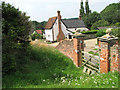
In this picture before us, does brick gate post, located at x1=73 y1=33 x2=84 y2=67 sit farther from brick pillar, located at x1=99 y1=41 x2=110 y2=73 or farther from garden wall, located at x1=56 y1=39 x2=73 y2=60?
brick pillar, located at x1=99 y1=41 x2=110 y2=73

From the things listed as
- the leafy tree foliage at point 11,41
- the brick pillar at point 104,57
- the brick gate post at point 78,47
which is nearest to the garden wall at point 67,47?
the brick gate post at point 78,47

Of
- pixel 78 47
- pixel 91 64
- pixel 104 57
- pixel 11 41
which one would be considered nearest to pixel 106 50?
pixel 104 57

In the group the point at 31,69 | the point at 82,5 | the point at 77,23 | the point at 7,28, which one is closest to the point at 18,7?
the point at 7,28

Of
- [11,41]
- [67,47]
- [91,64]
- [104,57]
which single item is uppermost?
[11,41]

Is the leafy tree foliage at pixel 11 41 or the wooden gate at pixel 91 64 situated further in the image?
the wooden gate at pixel 91 64

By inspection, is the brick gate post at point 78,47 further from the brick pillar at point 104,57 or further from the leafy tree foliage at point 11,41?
the leafy tree foliage at point 11,41

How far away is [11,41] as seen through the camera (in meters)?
7.93

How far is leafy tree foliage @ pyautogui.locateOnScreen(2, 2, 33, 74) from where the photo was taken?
7.28 meters

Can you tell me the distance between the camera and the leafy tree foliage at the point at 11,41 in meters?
7.28

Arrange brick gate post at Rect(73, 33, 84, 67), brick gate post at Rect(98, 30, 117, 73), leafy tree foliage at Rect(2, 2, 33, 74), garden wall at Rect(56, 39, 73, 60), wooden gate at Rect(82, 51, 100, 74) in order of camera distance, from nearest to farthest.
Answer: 1. brick gate post at Rect(98, 30, 117, 73)
2. leafy tree foliage at Rect(2, 2, 33, 74)
3. wooden gate at Rect(82, 51, 100, 74)
4. brick gate post at Rect(73, 33, 84, 67)
5. garden wall at Rect(56, 39, 73, 60)

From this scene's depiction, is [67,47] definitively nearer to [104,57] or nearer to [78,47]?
[78,47]

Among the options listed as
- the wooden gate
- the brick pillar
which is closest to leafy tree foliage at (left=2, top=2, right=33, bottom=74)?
the wooden gate

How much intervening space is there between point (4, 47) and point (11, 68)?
49.0 inches

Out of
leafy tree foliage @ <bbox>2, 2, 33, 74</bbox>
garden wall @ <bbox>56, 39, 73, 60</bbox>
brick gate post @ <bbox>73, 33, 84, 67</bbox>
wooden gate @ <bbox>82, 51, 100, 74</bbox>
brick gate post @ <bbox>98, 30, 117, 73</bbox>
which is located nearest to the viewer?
brick gate post @ <bbox>98, 30, 117, 73</bbox>
